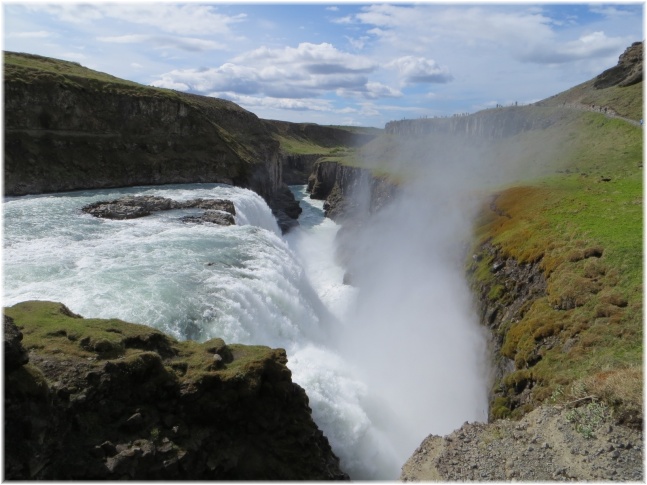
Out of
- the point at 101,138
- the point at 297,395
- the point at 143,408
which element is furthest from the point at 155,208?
the point at 143,408

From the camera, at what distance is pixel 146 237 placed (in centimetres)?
3334

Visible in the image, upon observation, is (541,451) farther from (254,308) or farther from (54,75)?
(54,75)

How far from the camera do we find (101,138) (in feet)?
211

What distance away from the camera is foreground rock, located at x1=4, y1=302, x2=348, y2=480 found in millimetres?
9750

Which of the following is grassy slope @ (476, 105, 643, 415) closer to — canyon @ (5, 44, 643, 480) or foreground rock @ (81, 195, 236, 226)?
canyon @ (5, 44, 643, 480)

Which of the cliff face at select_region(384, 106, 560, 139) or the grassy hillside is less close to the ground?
the cliff face at select_region(384, 106, 560, 139)

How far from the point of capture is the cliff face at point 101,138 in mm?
55719

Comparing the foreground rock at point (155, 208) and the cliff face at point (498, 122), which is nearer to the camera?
Result: the foreground rock at point (155, 208)

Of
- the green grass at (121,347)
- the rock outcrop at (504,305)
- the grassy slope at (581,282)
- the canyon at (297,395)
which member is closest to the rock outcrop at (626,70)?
the grassy slope at (581,282)

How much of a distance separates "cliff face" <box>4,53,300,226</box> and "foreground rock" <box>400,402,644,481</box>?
55.0 m

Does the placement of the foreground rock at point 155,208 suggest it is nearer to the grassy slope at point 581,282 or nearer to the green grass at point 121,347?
the grassy slope at point 581,282

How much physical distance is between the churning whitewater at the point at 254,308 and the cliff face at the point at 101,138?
17.4 metres

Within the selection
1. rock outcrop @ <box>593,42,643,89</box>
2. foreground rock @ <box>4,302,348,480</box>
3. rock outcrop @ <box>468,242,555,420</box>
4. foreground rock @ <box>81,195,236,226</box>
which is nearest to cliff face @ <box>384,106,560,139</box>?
rock outcrop @ <box>593,42,643,89</box>

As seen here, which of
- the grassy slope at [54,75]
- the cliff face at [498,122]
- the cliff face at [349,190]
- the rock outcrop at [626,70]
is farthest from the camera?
the cliff face at [498,122]
